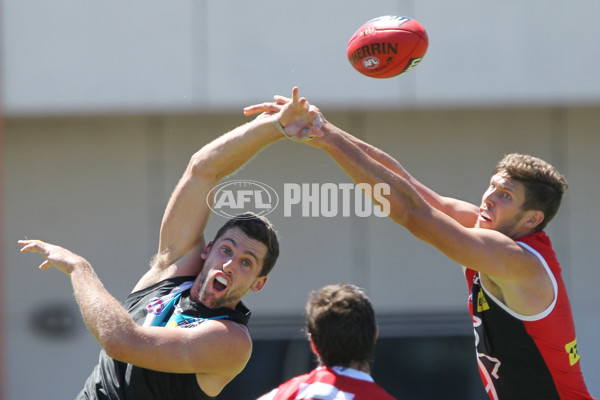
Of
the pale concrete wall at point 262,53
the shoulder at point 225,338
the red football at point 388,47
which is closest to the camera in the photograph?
the shoulder at point 225,338

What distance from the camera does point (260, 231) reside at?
3578mm

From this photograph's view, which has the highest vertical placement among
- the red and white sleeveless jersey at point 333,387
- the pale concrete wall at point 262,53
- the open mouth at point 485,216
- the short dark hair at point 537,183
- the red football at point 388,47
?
the pale concrete wall at point 262,53

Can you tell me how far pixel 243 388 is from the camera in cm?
693

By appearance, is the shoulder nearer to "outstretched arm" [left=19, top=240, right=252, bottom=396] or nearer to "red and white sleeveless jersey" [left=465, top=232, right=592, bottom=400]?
"outstretched arm" [left=19, top=240, right=252, bottom=396]

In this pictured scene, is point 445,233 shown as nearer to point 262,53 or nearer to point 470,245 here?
point 470,245

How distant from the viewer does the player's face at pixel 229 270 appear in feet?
11.5

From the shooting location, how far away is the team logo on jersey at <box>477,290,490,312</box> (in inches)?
146

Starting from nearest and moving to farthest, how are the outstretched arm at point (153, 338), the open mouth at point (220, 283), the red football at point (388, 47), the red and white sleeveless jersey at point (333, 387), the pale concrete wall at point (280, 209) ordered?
the red and white sleeveless jersey at point (333, 387), the outstretched arm at point (153, 338), the open mouth at point (220, 283), the red football at point (388, 47), the pale concrete wall at point (280, 209)

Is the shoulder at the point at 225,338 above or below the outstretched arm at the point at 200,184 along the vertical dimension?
below

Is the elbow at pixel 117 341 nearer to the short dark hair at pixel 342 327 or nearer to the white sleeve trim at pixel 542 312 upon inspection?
the short dark hair at pixel 342 327

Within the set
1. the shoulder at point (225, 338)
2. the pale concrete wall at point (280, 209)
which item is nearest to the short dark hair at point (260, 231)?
the shoulder at point (225, 338)

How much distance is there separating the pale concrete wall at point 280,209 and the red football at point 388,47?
4.25 metres

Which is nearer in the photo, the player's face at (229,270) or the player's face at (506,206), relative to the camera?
the player's face at (229,270)

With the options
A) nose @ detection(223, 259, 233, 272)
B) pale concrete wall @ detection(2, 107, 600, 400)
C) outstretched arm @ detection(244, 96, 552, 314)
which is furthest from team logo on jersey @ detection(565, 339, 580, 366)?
pale concrete wall @ detection(2, 107, 600, 400)
